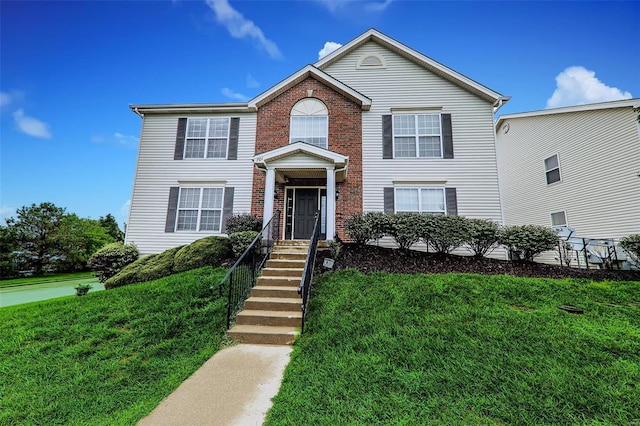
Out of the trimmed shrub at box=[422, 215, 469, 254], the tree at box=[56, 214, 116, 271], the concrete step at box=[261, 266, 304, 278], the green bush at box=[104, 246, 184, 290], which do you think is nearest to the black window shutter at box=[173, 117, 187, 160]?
the green bush at box=[104, 246, 184, 290]

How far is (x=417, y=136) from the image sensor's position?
1054cm

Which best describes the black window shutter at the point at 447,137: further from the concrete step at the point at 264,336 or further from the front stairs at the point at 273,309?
the concrete step at the point at 264,336

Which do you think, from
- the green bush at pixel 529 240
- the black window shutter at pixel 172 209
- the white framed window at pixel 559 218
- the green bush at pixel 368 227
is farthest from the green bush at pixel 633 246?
the black window shutter at pixel 172 209

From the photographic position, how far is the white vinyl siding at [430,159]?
395 inches

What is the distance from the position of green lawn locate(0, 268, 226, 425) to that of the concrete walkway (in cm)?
19

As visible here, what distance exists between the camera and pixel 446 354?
360cm

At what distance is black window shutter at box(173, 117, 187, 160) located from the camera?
11047 mm

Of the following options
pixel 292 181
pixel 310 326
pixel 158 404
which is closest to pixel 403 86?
pixel 292 181

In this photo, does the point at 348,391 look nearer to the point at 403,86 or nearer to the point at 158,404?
the point at 158,404

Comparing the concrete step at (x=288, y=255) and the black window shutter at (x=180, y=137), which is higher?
the black window shutter at (x=180, y=137)

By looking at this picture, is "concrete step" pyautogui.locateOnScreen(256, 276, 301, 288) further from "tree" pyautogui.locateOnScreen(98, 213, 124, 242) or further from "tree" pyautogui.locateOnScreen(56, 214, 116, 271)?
"tree" pyautogui.locateOnScreen(98, 213, 124, 242)

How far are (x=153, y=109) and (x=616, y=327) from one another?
579 inches

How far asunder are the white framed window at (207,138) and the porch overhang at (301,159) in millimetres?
3024

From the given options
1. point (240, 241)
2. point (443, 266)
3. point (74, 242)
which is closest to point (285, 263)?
point (240, 241)
